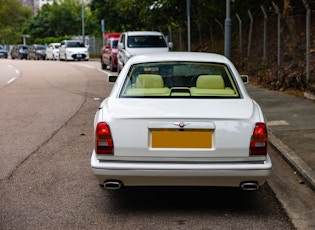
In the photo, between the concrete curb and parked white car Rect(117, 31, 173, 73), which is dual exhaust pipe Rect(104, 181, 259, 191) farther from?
parked white car Rect(117, 31, 173, 73)

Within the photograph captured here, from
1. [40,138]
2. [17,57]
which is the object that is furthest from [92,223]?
[17,57]

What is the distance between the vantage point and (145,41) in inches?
791

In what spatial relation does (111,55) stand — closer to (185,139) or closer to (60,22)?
(185,139)

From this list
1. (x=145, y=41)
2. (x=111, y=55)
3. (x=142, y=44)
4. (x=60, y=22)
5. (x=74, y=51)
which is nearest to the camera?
(x=142, y=44)

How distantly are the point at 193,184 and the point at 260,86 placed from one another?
10.8 metres

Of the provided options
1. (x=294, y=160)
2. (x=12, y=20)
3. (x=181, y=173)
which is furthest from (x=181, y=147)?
(x=12, y=20)

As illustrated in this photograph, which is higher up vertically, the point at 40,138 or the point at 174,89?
the point at 174,89

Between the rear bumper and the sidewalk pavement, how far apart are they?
1294 millimetres

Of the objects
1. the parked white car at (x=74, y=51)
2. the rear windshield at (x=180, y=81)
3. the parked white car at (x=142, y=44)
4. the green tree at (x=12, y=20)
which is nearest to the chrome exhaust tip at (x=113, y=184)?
the rear windshield at (x=180, y=81)

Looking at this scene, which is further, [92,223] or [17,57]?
[17,57]

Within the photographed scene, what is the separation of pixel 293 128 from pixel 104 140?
4632mm

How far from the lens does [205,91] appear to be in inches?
214

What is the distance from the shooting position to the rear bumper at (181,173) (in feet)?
14.8

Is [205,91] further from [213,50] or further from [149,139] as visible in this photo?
[213,50]
